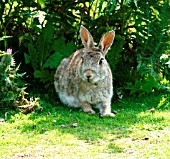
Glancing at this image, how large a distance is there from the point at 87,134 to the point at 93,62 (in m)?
1.45

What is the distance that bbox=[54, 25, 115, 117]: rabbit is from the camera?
8320 mm

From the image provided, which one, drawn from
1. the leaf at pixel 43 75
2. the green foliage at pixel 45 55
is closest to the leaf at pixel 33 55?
the green foliage at pixel 45 55

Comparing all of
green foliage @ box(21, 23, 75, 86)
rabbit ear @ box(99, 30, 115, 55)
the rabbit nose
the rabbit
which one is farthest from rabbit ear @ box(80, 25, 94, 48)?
green foliage @ box(21, 23, 75, 86)

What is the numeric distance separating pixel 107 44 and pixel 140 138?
2167mm

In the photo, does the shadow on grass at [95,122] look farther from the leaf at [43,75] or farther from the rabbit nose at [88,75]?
the leaf at [43,75]

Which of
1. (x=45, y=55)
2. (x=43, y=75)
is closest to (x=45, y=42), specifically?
(x=45, y=55)

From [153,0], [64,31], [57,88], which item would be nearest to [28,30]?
[64,31]

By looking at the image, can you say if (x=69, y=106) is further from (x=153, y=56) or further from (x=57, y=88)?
(x=153, y=56)

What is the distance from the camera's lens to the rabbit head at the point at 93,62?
825 centimetres

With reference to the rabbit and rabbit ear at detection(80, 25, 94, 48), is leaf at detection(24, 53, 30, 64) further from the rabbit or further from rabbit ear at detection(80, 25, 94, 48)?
rabbit ear at detection(80, 25, 94, 48)

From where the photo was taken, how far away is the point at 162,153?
625cm

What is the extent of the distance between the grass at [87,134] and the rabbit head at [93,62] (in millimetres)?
→ 591

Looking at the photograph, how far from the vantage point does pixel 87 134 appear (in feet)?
23.6

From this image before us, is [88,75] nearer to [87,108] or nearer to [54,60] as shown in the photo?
[87,108]
